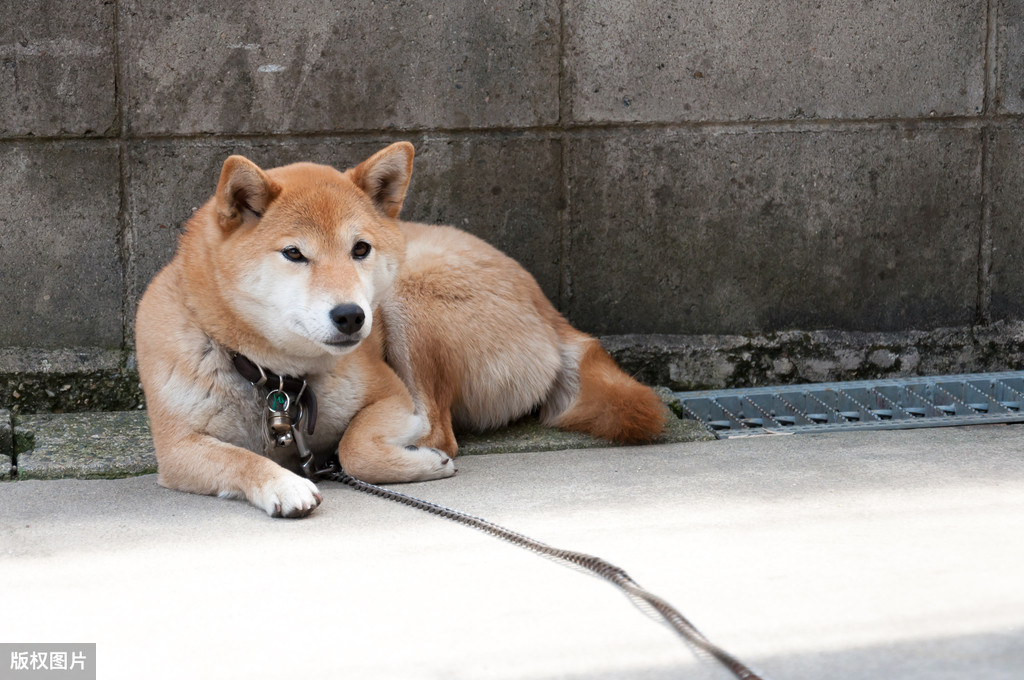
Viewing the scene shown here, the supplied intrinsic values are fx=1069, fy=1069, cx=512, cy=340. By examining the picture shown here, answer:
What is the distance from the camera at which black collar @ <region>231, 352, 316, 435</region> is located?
3.18 m

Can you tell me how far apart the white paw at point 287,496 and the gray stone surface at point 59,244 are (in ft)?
5.35

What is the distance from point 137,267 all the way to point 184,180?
0.39 m

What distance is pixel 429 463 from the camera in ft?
10.7

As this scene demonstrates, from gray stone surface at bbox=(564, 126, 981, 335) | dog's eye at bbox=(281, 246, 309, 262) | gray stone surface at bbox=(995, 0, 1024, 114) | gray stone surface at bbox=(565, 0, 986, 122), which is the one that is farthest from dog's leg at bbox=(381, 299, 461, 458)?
gray stone surface at bbox=(995, 0, 1024, 114)

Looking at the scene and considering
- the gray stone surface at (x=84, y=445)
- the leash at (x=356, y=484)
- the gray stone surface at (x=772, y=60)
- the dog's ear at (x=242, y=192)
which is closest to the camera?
the leash at (x=356, y=484)

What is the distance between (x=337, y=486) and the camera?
324cm

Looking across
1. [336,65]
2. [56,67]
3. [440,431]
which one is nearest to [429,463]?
[440,431]

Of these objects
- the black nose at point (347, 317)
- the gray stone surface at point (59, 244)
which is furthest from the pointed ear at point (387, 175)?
the gray stone surface at point (59, 244)

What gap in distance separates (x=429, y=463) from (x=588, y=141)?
64.5 inches

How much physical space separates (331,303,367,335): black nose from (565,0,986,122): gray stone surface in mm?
1707

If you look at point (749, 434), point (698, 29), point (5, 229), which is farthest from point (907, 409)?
point (5, 229)

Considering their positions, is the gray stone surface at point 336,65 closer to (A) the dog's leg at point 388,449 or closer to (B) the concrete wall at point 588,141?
(B) the concrete wall at point 588,141

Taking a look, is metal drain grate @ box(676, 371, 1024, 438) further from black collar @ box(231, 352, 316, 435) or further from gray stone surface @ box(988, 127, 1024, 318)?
black collar @ box(231, 352, 316, 435)

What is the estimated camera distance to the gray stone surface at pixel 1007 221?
4.37 m
